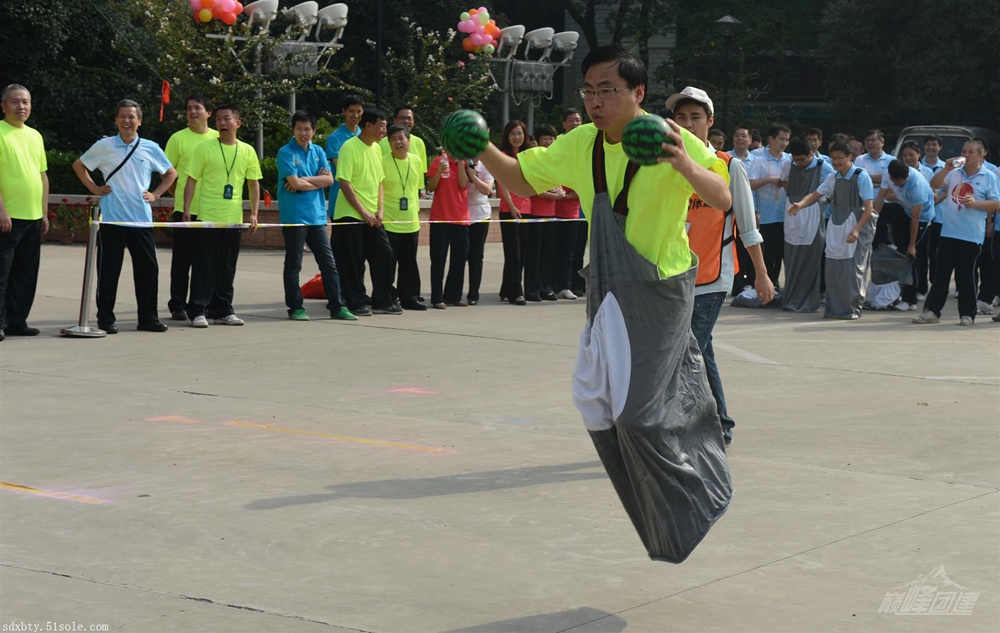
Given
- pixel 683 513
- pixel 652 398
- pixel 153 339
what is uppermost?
pixel 652 398

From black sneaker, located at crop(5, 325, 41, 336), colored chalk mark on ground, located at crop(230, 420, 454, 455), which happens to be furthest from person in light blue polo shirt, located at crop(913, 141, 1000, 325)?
black sneaker, located at crop(5, 325, 41, 336)

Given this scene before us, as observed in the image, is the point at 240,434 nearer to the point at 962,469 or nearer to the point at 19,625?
the point at 19,625

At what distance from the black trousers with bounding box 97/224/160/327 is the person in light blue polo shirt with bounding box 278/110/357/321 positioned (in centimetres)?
139

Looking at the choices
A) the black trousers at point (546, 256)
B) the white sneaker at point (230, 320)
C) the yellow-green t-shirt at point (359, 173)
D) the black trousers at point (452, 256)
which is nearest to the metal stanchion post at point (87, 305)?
the white sneaker at point (230, 320)

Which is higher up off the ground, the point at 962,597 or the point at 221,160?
the point at 221,160

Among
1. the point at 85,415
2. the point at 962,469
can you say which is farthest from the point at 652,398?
the point at 85,415

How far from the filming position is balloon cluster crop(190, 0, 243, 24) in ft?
71.8

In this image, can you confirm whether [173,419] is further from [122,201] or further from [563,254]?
[563,254]

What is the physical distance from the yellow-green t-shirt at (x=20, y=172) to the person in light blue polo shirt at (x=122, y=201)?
40cm

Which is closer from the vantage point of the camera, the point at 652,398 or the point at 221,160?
the point at 652,398

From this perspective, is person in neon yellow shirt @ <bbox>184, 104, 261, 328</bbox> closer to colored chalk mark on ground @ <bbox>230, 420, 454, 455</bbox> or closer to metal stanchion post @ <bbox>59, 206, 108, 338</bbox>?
metal stanchion post @ <bbox>59, 206, 108, 338</bbox>

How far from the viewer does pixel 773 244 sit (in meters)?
15.5

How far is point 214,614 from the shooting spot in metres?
4.46

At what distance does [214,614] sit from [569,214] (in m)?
11.0
